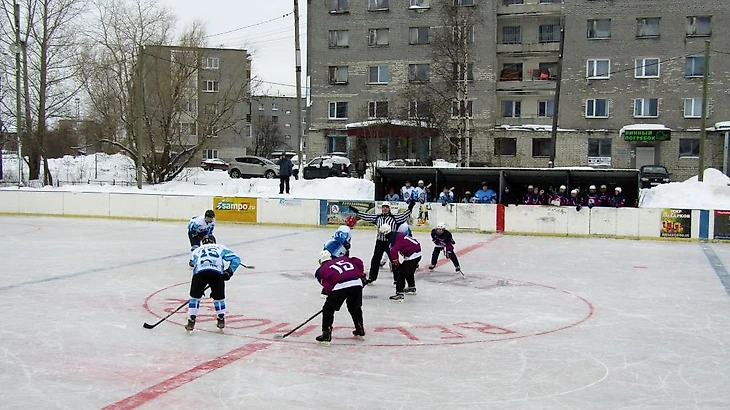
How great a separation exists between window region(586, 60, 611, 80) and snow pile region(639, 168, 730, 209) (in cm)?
1283

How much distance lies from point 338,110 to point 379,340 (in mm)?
33785

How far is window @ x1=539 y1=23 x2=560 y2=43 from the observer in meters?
39.7

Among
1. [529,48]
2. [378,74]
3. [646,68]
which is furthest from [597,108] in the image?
[378,74]

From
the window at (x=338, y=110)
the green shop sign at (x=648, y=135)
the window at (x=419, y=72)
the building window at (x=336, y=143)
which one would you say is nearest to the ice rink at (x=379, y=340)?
the green shop sign at (x=648, y=135)

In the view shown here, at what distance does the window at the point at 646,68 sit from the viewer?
36.4 metres

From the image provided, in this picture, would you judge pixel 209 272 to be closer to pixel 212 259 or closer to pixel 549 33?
pixel 212 259

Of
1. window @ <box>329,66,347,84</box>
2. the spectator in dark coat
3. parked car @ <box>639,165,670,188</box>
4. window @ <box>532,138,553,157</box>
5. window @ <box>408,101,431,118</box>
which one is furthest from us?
window @ <box>329,66,347,84</box>

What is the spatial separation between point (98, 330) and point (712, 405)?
6074mm

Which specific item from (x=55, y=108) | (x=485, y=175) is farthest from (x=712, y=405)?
(x=55, y=108)

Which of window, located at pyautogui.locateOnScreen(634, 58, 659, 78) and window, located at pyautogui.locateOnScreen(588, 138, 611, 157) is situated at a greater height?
window, located at pyautogui.locateOnScreen(634, 58, 659, 78)

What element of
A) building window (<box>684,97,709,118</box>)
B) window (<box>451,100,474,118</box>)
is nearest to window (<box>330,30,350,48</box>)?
window (<box>451,100,474,118</box>)

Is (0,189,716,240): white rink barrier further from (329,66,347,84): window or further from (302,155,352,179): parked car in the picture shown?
(329,66,347,84): window

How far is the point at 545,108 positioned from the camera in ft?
130

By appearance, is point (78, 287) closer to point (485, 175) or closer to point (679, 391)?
point (679, 391)
